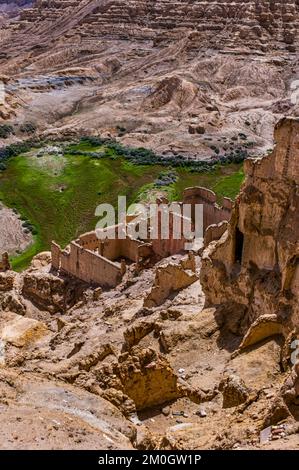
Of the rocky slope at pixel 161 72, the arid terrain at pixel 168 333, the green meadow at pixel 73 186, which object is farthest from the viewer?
the rocky slope at pixel 161 72

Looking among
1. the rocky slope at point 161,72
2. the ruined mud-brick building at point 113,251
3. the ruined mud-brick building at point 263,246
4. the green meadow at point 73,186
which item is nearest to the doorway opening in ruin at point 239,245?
the ruined mud-brick building at point 263,246

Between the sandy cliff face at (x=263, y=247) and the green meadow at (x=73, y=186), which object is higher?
the sandy cliff face at (x=263, y=247)

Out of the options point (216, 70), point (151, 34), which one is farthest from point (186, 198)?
point (151, 34)

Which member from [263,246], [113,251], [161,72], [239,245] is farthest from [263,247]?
[161,72]

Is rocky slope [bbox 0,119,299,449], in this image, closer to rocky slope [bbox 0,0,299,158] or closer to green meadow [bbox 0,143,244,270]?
green meadow [bbox 0,143,244,270]

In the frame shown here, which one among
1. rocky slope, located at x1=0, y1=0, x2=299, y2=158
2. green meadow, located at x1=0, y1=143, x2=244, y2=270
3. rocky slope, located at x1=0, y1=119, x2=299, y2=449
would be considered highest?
rocky slope, located at x1=0, y1=119, x2=299, y2=449

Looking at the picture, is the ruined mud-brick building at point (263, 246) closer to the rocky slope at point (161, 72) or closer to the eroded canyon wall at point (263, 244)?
the eroded canyon wall at point (263, 244)

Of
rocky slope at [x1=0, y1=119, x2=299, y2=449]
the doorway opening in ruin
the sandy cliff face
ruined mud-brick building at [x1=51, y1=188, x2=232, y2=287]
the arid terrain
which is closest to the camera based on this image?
rocky slope at [x1=0, y1=119, x2=299, y2=449]

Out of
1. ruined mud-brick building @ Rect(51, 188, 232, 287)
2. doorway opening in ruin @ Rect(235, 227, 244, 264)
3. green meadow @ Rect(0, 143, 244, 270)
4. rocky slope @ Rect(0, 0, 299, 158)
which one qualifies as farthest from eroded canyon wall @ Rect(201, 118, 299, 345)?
rocky slope @ Rect(0, 0, 299, 158)
